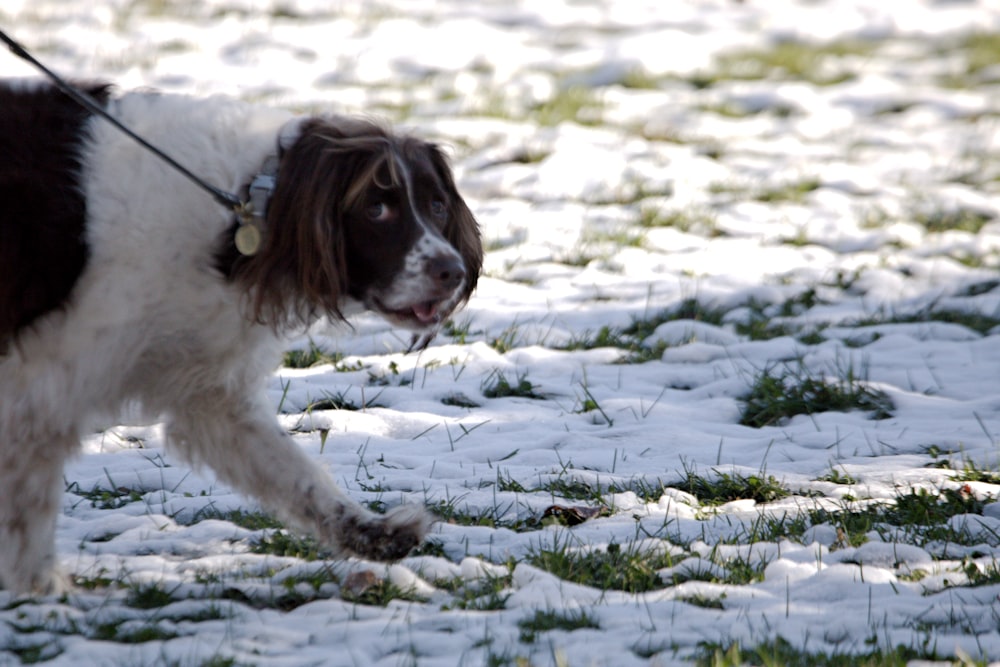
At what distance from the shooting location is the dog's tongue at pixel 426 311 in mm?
3410

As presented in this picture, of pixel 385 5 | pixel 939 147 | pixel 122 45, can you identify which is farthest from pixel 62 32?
pixel 939 147

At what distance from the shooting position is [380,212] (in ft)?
11.2

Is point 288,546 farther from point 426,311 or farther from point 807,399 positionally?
point 807,399

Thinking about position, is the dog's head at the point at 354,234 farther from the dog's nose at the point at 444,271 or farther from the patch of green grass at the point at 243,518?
the patch of green grass at the point at 243,518

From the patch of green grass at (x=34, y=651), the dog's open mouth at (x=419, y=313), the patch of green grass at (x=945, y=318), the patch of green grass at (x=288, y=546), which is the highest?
the dog's open mouth at (x=419, y=313)

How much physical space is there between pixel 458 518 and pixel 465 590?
2.03 ft

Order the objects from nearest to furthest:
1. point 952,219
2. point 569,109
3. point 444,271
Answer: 1. point 444,271
2. point 952,219
3. point 569,109

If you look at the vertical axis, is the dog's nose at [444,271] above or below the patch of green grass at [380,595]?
above

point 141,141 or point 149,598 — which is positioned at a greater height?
point 141,141

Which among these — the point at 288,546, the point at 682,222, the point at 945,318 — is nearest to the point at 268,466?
the point at 288,546

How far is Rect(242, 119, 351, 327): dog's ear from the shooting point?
10.7ft

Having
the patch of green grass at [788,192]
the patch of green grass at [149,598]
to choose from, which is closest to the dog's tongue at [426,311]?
the patch of green grass at [149,598]

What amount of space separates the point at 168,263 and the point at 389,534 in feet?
3.18

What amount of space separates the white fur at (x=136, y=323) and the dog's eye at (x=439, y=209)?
1.47 ft
